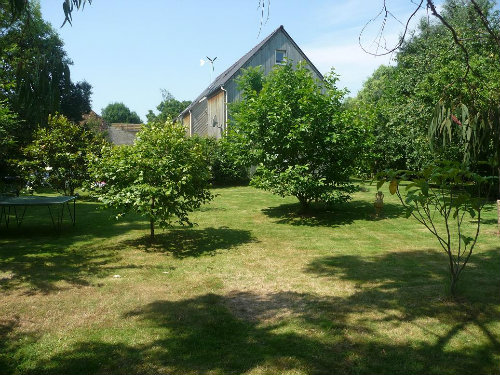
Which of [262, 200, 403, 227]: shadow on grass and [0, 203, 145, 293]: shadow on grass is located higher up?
[262, 200, 403, 227]: shadow on grass

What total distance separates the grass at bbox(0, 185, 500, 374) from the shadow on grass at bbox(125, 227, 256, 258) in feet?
0.13

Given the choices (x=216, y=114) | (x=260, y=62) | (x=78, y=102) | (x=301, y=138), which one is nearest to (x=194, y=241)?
(x=301, y=138)

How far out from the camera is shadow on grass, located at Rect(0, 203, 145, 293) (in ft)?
19.2

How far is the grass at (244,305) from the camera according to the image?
3447 millimetres

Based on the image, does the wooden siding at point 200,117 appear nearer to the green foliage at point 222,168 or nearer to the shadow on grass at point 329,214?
the green foliage at point 222,168

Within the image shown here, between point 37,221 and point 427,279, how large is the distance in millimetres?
10296

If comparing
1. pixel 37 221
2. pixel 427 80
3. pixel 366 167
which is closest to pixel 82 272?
pixel 37 221

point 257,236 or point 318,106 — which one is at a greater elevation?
point 318,106

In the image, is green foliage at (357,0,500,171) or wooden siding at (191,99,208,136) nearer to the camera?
green foliage at (357,0,500,171)

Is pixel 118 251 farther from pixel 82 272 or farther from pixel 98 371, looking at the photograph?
pixel 98 371

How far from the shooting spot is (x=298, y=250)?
7.72 metres

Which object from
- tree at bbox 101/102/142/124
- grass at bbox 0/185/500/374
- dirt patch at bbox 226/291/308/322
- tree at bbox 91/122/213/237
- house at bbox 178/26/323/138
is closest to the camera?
grass at bbox 0/185/500/374

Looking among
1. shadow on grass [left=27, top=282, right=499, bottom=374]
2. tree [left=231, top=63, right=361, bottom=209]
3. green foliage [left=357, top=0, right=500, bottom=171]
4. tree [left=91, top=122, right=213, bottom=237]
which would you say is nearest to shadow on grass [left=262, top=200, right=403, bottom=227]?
tree [left=231, top=63, right=361, bottom=209]

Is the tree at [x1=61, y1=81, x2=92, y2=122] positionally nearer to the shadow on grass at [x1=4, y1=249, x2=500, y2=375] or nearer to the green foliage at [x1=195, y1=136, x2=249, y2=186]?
the green foliage at [x1=195, y1=136, x2=249, y2=186]
